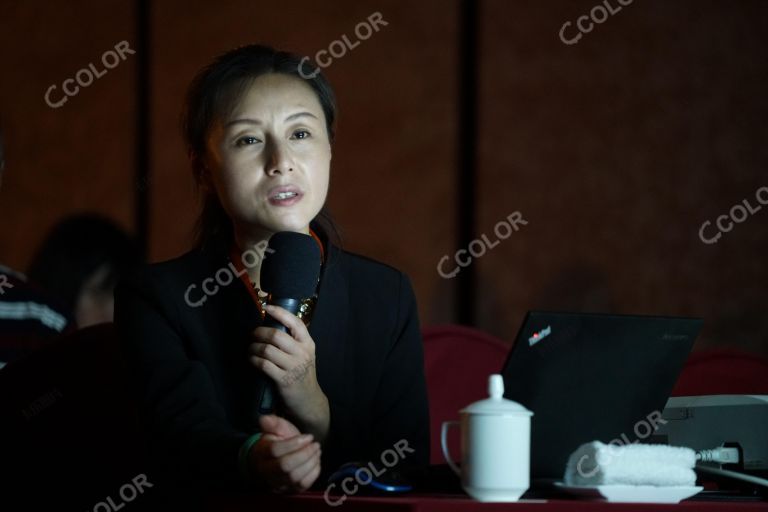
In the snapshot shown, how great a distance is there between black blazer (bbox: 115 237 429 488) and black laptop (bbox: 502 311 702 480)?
0.94 feet

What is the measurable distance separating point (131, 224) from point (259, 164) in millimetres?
2198

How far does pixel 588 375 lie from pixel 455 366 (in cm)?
106

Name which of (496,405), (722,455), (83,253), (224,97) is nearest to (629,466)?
(496,405)

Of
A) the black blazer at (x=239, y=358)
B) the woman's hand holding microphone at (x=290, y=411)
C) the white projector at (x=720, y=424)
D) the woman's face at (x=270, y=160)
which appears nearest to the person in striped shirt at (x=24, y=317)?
the black blazer at (x=239, y=358)

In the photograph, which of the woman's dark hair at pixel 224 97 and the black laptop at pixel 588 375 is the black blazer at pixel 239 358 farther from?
the black laptop at pixel 588 375

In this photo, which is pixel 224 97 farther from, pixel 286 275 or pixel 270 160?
pixel 286 275

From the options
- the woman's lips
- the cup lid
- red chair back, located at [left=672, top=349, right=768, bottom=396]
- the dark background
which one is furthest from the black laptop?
the dark background

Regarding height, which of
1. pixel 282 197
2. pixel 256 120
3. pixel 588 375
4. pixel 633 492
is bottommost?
pixel 633 492

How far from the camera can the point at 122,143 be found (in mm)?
3426

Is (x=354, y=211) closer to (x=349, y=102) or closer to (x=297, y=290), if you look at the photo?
(x=349, y=102)

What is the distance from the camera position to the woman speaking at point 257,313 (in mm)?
1216

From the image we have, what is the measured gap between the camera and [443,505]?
2.87 feet

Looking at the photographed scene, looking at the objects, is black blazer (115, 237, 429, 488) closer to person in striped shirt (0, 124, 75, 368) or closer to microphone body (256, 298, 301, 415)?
microphone body (256, 298, 301, 415)

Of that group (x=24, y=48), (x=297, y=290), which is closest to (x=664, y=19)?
(x=24, y=48)
